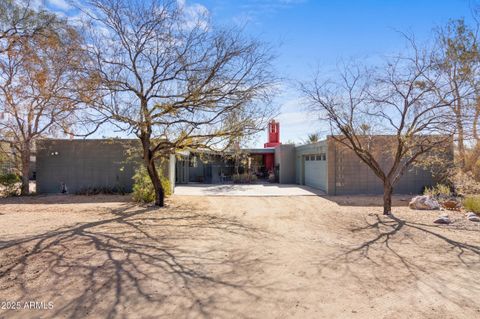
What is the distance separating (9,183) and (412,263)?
15213mm

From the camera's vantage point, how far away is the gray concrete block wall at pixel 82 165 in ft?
48.3

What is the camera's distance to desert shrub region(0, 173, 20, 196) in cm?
1380

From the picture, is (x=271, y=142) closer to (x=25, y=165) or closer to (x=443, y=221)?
(x=25, y=165)

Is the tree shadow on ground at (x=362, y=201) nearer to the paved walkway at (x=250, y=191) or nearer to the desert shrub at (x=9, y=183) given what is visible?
the paved walkway at (x=250, y=191)

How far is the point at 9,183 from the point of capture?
546 inches

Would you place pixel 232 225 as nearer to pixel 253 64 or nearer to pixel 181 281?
pixel 181 281

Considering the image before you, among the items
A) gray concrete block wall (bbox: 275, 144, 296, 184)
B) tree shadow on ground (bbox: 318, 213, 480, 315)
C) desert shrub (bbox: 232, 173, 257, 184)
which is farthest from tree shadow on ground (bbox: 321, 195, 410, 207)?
desert shrub (bbox: 232, 173, 257, 184)

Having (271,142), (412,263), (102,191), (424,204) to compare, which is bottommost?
(412,263)

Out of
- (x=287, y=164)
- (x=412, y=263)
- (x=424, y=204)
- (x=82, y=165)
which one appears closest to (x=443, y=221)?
(x=424, y=204)

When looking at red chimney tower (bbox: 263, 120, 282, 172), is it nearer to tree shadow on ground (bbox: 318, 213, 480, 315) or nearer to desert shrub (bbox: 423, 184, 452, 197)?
desert shrub (bbox: 423, 184, 452, 197)

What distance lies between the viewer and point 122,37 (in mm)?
9125

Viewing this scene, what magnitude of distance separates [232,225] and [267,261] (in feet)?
9.50

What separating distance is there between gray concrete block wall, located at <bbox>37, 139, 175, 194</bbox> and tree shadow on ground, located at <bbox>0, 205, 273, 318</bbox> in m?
7.61

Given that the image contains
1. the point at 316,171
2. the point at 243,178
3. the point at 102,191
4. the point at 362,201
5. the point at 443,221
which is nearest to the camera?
the point at 443,221
